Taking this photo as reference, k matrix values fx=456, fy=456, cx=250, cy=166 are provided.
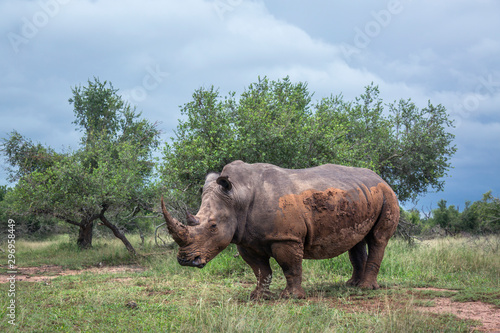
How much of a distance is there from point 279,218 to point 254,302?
4.36 feet

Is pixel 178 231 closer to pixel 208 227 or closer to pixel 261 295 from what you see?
pixel 208 227

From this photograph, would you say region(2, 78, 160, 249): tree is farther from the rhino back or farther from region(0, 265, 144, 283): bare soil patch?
the rhino back

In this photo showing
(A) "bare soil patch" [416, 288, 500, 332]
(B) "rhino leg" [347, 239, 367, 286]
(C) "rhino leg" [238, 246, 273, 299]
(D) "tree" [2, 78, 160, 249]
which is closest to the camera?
(A) "bare soil patch" [416, 288, 500, 332]

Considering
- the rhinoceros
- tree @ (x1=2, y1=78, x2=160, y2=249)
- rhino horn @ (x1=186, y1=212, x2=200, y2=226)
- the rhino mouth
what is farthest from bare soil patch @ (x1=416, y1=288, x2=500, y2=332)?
tree @ (x1=2, y1=78, x2=160, y2=249)

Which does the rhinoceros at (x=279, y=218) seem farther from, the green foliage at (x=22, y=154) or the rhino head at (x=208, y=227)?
the green foliage at (x=22, y=154)

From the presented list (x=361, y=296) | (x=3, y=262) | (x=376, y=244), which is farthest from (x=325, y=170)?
(x=3, y=262)

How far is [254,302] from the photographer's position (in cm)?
690

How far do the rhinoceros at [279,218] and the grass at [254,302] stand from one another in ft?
2.09

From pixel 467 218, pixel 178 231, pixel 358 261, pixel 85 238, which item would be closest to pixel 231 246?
pixel 358 261

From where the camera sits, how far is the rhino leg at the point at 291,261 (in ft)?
22.6

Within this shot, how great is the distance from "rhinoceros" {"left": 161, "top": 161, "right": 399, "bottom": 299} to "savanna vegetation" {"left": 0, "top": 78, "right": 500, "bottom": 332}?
27.1 inches

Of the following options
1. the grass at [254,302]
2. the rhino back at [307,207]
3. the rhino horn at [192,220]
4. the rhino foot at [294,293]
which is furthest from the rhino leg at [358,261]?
the rhino horn at [192,220]

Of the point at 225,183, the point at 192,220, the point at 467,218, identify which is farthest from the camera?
the point at 467,218

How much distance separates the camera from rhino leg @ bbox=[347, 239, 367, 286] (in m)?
8.55
